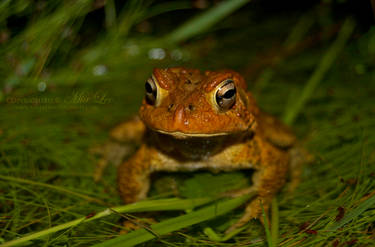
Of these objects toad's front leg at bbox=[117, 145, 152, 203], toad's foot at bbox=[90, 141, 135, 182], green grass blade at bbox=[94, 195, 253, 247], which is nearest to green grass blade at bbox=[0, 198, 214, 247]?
green grass blade at bbox=[94, 195, 253, 247]

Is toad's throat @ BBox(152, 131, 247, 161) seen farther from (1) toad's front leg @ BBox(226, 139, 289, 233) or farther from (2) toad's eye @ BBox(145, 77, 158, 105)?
(2) toad's eye @ BBox(145, 77, 158, 105)

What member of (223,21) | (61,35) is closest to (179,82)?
(61,35)

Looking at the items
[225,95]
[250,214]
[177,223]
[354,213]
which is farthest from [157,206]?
[354,213]

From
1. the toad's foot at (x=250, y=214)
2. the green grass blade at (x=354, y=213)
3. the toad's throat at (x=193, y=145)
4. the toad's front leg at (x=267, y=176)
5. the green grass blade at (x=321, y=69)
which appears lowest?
the green grass blade at (x=354, y=213)

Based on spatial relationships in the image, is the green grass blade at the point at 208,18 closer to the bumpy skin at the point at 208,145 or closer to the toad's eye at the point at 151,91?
the bumpy skin at the point at 208,145

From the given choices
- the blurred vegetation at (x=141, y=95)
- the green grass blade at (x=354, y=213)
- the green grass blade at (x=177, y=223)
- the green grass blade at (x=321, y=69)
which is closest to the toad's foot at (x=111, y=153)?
the blurred vegetation at (x=141, y=95)

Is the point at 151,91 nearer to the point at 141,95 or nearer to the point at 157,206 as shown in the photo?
the point at 157,206

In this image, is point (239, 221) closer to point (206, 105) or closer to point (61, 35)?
point (206, 105)
